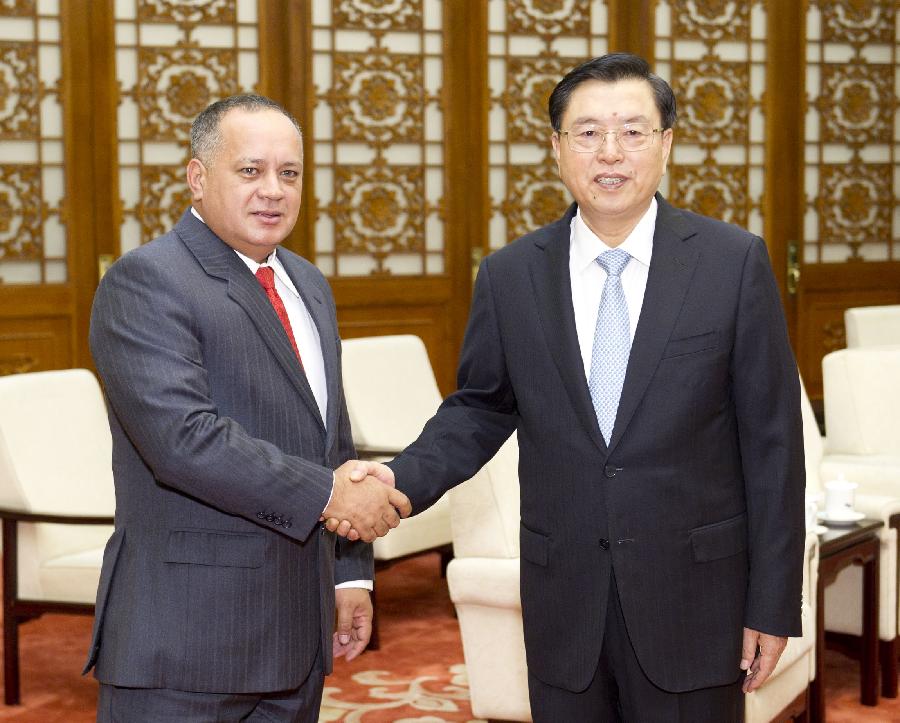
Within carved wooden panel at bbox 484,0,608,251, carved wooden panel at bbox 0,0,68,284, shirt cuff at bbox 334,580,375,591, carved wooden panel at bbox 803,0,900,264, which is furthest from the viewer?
carved wooden panel at bbox 803,0,900,264

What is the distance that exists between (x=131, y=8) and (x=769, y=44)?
11.5 feet

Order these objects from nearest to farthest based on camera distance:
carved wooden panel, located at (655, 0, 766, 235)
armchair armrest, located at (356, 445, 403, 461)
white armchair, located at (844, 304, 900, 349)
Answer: armchair armrest, located at (356, 445, 403, 461)
white armchair, located at (844, 304, 900, 349)
carved wooden panel, located at (655, 0, 766, 235)

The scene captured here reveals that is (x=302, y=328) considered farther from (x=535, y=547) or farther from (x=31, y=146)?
(x=31, y=146)

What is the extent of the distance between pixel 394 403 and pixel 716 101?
10.5ft

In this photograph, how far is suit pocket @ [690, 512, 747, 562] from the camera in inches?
71.4

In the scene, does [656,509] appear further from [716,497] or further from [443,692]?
[443,692]

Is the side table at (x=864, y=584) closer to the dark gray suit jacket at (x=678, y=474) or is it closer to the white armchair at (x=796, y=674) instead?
the white armchair at (x=796, y=674)

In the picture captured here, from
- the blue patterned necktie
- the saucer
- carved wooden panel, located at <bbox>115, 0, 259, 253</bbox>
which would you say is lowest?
the saucer

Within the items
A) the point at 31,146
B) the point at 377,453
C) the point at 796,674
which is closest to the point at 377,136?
the point at 31,146

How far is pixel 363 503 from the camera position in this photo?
2016mm

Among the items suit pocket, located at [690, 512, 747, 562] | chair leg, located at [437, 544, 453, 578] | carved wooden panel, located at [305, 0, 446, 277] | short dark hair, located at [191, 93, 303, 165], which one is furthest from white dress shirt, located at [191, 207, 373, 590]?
carved wooden panel, located at [305, 0, 446, 277]

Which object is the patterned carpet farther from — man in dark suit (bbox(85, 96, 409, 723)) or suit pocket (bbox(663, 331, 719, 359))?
suit pocket (bbox(663, 331, 719, 359))

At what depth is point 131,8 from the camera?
5.98 m

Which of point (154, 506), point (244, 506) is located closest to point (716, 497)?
point (244, 506)
